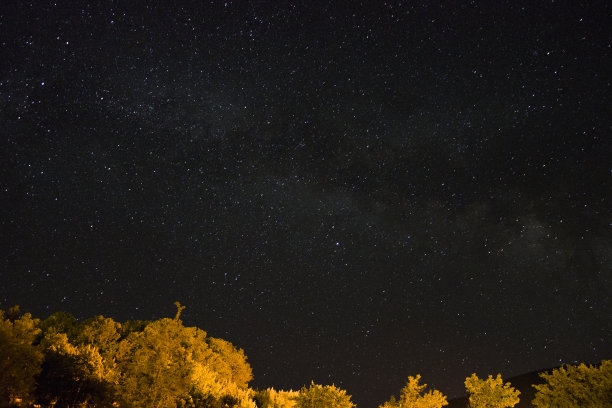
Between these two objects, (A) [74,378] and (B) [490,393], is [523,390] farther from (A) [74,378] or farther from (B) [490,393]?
(A) [74,378]

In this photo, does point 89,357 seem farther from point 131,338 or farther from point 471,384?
point 471,384

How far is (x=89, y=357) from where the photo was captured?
68.0 ft

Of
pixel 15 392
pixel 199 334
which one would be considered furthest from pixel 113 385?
pixel 199 334

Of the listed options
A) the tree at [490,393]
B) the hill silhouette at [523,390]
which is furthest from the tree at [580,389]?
the hill silhouette at [523,390]

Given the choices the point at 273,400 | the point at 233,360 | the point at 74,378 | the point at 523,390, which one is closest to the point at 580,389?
the point at 273,400

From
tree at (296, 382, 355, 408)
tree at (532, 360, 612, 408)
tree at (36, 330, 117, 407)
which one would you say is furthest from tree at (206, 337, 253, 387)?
tree at (532, 360, 612, 408)

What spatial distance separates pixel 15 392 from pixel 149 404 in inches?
238

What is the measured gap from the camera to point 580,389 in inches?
851

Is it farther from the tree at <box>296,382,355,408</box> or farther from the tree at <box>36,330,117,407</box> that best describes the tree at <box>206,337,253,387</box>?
the tree at <box>296,382,355,408</box>

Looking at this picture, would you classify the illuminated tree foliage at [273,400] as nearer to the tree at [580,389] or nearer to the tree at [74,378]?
the tree at [74,378]

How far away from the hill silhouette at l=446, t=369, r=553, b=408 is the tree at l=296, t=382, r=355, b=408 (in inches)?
1200

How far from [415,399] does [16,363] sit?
20.4 metres

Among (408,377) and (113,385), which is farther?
(408,377)

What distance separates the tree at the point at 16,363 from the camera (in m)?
15.9
